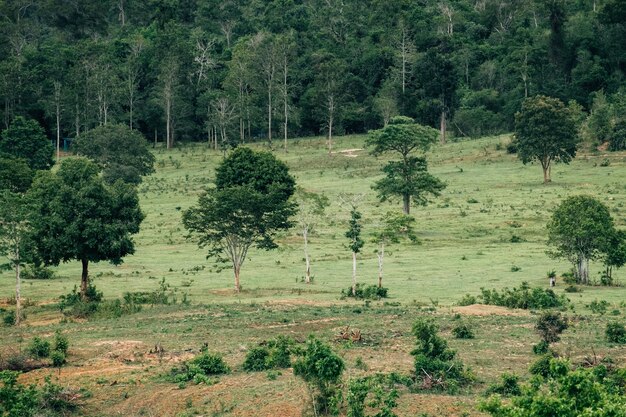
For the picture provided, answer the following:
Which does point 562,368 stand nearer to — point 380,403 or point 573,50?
point 380,403

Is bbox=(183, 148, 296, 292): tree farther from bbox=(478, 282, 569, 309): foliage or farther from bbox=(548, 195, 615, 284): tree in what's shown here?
bbox=(548, 195, 615, 284): tree

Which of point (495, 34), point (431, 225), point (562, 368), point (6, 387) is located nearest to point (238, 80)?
point (495, 34)

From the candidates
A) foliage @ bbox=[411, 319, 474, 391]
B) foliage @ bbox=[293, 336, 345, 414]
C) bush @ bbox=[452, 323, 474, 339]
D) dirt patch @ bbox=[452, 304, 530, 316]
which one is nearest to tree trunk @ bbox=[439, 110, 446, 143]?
dirt patch @ bbox=[452, 304, 530, 316]

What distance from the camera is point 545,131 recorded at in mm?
82625

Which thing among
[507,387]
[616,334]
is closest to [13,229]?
[507,387]

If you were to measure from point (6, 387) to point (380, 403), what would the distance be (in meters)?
10.2

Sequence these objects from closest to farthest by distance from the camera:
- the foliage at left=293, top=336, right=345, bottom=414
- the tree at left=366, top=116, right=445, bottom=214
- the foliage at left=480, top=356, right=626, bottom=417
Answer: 1. the foliage at left=480, top=356, right=626, bottom=417
2. the foliage at left=293, top=336, right=345, bottom=414
3. the tree at left=366, top=116, right=445, bottom=214

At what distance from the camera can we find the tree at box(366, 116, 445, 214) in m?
72.4

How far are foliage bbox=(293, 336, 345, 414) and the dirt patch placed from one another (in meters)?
14.3

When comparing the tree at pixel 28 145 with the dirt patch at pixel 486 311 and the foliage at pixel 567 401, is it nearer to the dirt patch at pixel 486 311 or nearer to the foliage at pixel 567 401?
the dirt patch at pixel 486 311

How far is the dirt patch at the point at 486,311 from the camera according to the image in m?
43.8

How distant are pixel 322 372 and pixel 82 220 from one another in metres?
21.9

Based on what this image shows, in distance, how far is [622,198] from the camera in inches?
3044

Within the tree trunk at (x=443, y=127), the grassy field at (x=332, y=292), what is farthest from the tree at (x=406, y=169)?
the tree trunk at (x=443, y=127)
